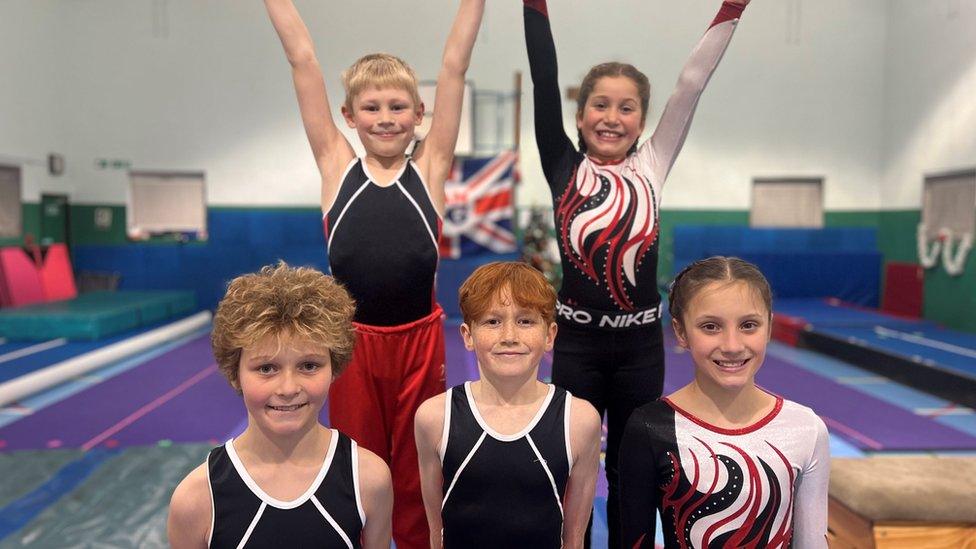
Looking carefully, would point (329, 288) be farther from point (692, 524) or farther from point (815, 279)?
point (815, 279)

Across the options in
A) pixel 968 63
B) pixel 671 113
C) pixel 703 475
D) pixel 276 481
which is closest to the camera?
pixel 276 481

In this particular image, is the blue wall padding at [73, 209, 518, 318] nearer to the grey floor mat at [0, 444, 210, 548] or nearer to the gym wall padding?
the gym wall padding

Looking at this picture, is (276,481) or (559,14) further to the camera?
(559,14)

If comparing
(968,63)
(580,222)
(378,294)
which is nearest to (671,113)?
(580,222)

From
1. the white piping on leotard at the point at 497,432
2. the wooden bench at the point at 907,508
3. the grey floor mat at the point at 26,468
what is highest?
the white piping on leotard at the point at 497,432

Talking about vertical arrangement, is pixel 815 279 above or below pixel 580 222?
below

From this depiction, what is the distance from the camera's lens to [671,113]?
1974 mm

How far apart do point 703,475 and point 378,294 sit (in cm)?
102

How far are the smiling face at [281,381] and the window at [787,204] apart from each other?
926cm

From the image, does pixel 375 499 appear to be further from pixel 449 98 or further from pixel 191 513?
pixel 449 98

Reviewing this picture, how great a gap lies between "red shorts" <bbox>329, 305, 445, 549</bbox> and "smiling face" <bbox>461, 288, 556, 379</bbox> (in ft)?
1.36

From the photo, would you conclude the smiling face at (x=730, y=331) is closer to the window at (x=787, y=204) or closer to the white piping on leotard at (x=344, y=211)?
the white piping on leotard at (x=344, y=211)

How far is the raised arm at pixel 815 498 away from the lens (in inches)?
54.6

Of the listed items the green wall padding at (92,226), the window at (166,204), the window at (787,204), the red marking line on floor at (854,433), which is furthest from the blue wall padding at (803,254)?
the green wall padding at (92,226)
